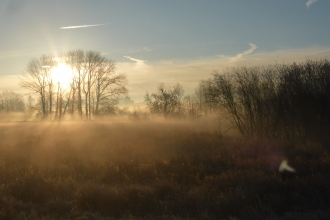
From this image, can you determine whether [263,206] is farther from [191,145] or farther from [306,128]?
[306,128]

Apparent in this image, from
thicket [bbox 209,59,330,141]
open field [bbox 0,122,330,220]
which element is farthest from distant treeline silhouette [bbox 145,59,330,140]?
open field [bbox 0,122,330,220]

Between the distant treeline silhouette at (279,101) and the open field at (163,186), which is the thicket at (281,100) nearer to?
the distant treeline silhouette at (279,101)

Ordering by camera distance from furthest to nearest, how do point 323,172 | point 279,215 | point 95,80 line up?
point 95,80, point 323,172, point 279,215

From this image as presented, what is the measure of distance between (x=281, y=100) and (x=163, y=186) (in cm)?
1348

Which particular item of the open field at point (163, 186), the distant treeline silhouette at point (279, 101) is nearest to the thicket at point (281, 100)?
the distant treeline silhouette at point (279, 101)

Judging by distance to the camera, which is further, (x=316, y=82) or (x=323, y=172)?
(x=316, y=82)

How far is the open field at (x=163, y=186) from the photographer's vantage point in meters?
8.01

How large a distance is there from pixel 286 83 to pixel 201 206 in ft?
46.1

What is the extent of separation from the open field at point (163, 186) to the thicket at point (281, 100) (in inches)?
231

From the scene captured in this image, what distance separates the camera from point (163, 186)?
949 centimetres

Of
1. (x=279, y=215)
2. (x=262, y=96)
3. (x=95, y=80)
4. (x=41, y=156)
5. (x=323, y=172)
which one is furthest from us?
(x=95, y=80)

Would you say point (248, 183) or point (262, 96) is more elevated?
point (262, 96)

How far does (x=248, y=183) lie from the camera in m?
9.32

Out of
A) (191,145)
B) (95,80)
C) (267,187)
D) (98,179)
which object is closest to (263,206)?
(267,187)
